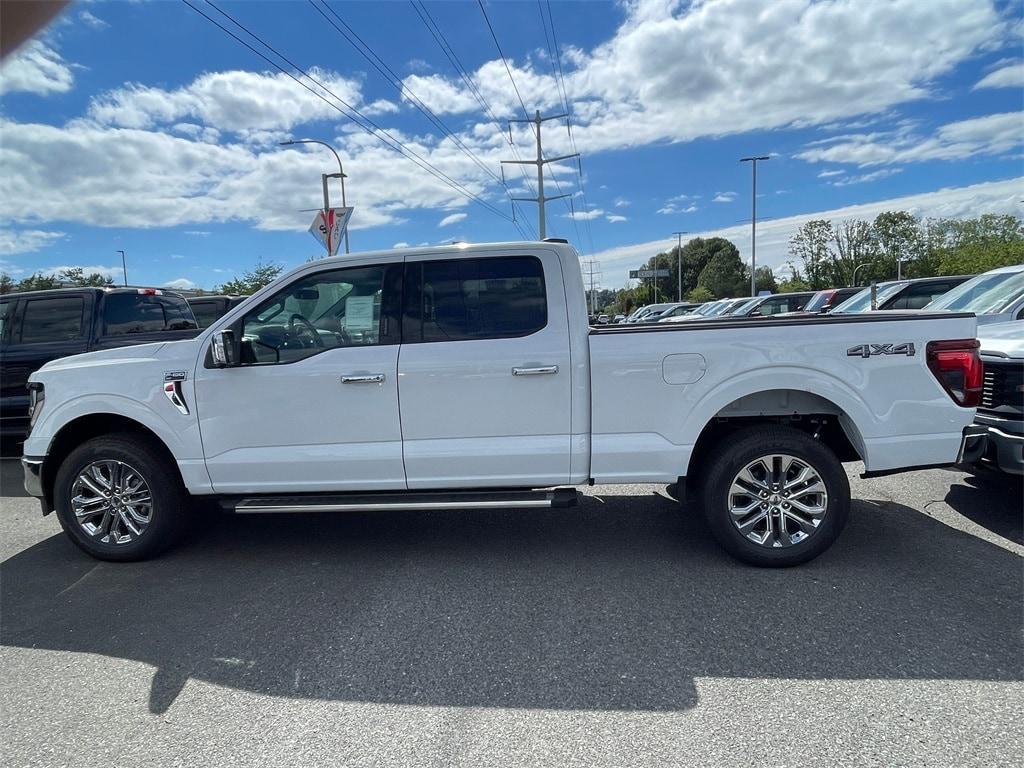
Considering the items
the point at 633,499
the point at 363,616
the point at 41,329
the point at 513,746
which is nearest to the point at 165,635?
the point at 363,616

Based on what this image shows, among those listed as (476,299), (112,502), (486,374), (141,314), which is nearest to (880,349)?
(486,374)

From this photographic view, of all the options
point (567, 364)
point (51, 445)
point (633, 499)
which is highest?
point (567, 364)

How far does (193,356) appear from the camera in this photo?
4.14 metres

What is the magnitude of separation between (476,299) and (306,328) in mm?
1147

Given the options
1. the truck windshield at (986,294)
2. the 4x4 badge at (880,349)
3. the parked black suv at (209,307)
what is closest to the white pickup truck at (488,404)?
the 4x4 badge at (880,349)

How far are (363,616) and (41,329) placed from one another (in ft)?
20.9

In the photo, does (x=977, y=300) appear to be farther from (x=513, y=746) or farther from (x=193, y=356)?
(x=193, y=356)

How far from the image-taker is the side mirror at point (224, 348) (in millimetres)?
3982

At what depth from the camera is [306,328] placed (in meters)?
4.16

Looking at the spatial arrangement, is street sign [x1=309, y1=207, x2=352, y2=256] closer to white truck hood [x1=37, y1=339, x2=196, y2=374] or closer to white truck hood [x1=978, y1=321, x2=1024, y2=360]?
white truck hood [x1=37, y1=339, x2=196, y2=374]

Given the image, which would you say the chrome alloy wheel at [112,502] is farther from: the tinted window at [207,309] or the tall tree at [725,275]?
the tall tree at [725,275]

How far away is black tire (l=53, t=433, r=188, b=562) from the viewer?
423 centimetres

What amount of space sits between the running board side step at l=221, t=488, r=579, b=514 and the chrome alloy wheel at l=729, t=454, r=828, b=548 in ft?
3.45

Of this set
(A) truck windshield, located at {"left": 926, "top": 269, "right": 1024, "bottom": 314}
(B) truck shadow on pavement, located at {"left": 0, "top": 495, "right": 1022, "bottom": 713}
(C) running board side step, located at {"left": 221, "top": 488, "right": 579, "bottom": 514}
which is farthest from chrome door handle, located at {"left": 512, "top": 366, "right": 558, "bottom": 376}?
(A) truck windshield, located at {"left": 926, "top": 269, "right": 1024, "bottom": 314}
